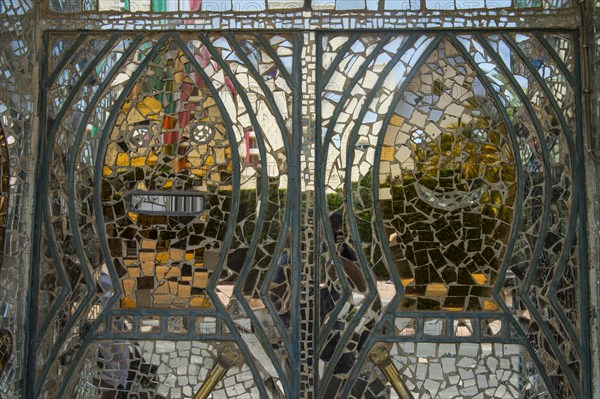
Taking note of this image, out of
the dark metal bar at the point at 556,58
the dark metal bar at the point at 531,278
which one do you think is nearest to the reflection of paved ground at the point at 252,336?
the dark metal bar at the point at 531,278

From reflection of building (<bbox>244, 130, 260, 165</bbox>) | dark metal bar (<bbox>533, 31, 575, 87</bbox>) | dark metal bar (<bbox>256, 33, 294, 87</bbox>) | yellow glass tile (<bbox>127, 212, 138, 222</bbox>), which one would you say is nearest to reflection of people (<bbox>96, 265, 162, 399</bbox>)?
yellow glass tile (<bbox>127, 212, 138, 222</bbox>)

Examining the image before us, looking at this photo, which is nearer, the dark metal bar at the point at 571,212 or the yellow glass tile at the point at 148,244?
the dark metal bar at the point at 571,212

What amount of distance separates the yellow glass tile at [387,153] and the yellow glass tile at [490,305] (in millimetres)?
884

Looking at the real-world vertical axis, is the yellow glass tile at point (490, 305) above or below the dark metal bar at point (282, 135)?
below

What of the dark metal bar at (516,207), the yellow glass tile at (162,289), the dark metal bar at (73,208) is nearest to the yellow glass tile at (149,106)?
the dark metal bar at (73,208)

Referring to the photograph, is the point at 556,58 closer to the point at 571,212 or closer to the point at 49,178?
the point at 571,212

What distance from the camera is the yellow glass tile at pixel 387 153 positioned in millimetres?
3982

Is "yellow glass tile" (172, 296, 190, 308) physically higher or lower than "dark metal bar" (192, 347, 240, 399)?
higher

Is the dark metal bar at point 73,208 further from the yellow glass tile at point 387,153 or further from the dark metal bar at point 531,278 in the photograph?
the dark metal bar at point 531,278

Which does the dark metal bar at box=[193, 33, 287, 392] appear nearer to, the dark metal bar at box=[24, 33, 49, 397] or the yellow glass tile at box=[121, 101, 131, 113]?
the yellow glass tile at box=[121, 101, 131, 113]

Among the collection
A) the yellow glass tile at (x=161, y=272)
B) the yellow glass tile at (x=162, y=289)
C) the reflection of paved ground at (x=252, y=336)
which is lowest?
the reflection of paved ground at (x=252, y=336)

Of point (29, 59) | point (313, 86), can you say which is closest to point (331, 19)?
point (313, 86)

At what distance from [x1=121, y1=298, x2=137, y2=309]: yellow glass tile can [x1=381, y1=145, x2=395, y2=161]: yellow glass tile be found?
1513 millimetres

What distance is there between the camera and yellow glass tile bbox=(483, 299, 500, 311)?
3.92 m
